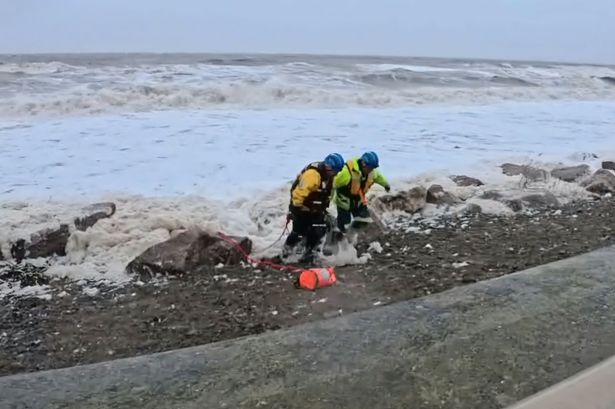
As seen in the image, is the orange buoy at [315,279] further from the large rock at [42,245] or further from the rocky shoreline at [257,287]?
the large rock at [42,245]

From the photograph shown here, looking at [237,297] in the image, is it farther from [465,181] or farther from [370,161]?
[465,181]

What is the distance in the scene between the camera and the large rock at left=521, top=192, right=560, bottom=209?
8094mm

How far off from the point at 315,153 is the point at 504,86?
18.9 m

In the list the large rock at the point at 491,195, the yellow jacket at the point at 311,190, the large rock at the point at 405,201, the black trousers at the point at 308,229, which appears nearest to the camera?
the yellow jacket at the point at 311,190

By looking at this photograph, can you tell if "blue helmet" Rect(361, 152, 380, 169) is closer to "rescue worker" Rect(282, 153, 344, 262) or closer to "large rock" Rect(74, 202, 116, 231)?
"rescue worker" Rect(282, 153, 344, 262)

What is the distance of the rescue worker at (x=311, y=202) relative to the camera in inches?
231

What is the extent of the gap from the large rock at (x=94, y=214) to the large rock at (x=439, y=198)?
374 centimetres

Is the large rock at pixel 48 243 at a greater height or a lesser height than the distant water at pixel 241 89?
lesser

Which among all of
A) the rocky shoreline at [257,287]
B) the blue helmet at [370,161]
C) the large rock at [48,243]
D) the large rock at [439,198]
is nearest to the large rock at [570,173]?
the rocky shoreline at [257,287]

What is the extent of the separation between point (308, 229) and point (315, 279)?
2.99 feet

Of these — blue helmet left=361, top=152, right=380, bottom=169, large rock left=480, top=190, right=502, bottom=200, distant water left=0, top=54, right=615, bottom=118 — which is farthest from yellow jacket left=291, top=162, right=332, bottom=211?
distant water left=0, top=54, right=615, bottom=118

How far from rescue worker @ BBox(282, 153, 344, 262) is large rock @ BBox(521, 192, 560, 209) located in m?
3.13

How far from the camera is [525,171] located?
1010 centimetres

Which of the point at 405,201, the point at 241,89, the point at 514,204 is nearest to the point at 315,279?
the point at 405,201
